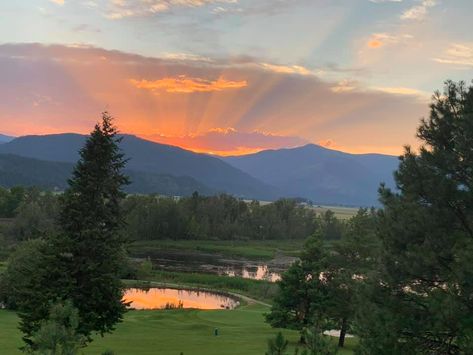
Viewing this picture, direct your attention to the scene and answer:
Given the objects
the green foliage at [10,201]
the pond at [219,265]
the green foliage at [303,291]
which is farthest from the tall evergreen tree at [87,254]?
the green foliage at [10,201]

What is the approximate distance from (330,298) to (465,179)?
71.0 feet

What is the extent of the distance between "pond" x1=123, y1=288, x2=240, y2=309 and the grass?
44308 millimetres

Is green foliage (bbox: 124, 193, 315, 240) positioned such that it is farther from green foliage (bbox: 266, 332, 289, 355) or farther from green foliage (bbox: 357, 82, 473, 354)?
green foliage (bbox: 266, 332, 289, 355)

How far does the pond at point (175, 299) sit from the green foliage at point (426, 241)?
42.4 m

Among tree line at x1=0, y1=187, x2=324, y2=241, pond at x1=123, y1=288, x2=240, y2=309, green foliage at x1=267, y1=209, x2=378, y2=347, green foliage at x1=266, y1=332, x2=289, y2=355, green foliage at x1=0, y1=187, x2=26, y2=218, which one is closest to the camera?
green foliage at x1=266, y1=332, x2=289, y2=355

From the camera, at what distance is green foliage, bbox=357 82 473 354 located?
13.9 meters

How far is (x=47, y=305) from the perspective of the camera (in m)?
22.1

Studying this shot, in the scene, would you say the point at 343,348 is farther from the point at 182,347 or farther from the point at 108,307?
the point at 108,307

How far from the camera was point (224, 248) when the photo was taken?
126188mm

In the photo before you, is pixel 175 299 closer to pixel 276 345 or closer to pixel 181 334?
pixel 181 334

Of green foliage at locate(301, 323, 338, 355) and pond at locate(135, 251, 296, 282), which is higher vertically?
green foliage at locate(301, 323, 338, 355)

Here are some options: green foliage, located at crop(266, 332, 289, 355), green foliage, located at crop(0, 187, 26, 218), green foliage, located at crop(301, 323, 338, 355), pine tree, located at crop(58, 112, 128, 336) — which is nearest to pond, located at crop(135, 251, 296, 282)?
pine tree, located at crop(58, 112, 128, 336)

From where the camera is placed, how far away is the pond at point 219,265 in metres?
86.2

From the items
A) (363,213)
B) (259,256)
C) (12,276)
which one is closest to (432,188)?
(363,213)
